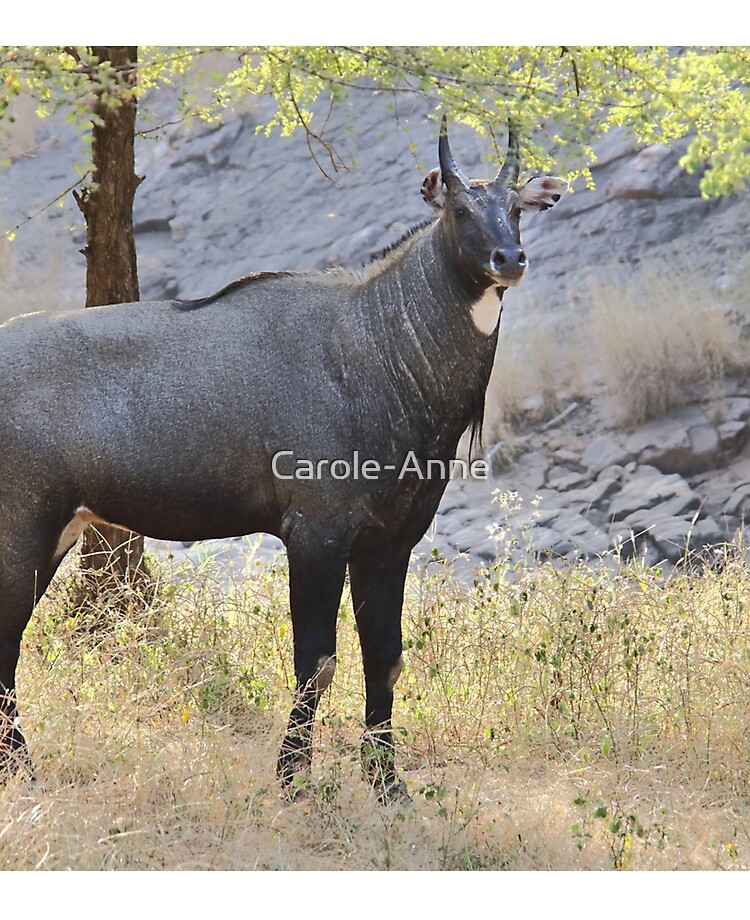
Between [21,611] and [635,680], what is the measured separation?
268cm

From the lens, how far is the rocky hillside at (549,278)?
36.1ft

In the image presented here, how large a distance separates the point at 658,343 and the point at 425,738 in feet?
23.7

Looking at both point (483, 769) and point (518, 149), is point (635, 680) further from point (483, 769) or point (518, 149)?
point (518, 149)

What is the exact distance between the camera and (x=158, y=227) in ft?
49.8

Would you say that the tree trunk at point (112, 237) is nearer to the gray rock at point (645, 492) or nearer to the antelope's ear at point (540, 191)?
the antelope's ear at point (540, 191)

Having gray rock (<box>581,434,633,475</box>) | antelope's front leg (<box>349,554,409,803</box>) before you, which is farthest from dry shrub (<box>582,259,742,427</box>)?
antelope's front leg (<box>349,554,409,803</box>)

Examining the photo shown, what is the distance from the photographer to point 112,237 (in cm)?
675

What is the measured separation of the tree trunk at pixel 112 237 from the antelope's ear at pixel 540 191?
2.50 m

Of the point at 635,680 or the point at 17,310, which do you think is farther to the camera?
the point at 17,310

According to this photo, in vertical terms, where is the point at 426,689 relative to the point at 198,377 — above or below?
below

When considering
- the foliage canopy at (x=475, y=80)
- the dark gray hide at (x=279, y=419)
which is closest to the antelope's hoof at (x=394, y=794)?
the dark gray hide at (x=279, y=419)

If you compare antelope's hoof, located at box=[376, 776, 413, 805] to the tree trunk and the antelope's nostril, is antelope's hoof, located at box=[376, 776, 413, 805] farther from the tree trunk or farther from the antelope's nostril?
the tree trunk

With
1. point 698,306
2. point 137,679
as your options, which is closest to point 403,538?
point 137,679

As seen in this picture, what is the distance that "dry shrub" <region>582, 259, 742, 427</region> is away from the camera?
11.7 meters
